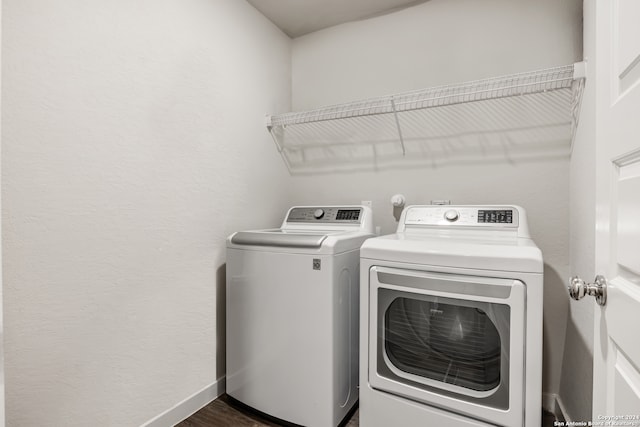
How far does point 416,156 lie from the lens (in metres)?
2.11

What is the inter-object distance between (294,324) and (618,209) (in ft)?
4.30

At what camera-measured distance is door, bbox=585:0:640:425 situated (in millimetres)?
561

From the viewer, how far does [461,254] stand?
1229mm

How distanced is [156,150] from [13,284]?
738 millimetres

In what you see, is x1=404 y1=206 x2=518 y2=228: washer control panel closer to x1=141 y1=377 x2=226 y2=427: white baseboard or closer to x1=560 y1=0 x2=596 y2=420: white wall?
x1=560 y1=0 x2=596 y2=420: white wall

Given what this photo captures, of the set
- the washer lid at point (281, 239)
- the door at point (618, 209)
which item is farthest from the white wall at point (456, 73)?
the door at point (618, 209)

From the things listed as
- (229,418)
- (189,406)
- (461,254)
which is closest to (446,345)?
(461,254)

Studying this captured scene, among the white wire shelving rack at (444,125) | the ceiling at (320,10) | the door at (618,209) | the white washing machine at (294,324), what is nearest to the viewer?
the door at (618,209)

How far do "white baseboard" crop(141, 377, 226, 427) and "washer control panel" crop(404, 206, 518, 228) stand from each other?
146 cm

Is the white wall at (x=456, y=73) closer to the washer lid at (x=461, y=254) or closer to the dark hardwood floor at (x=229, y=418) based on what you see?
the washer lid at (x=461, y=254)

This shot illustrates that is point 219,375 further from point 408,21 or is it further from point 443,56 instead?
point 408,21

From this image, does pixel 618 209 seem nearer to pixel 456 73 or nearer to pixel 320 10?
pixel 456 73

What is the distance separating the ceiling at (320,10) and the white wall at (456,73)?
0.19ft

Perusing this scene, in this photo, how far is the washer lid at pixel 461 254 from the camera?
3.77 ft
